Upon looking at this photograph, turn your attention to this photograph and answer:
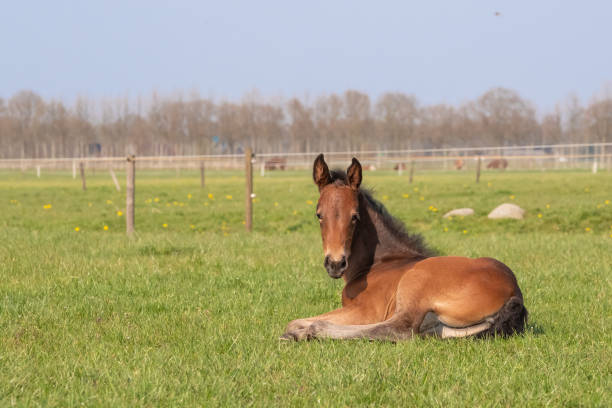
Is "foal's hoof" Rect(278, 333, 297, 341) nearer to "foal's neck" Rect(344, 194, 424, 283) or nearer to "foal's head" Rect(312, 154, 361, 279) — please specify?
"foal's head" Rect(312, 154, 361, 279)

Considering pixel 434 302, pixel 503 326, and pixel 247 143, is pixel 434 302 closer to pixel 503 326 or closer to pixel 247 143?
pixel 503 326

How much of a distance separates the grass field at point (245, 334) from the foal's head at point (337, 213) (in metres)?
0.46

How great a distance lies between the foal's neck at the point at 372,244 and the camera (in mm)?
5617

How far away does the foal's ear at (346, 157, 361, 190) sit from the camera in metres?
5.13

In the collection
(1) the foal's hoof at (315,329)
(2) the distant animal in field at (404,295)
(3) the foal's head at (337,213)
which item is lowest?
(1) the foal's hoof at (315,329)

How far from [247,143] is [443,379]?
102267mm

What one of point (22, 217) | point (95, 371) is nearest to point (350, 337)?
point (95, 371)

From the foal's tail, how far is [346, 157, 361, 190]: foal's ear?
62.3 inches

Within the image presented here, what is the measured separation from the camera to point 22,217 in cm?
1803

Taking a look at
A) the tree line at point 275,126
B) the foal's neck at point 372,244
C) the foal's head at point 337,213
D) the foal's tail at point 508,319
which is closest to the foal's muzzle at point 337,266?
the foal's head at point 337,213

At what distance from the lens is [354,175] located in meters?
5.23

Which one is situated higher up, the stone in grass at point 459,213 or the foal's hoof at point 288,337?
the foal's hoof at point 288,337

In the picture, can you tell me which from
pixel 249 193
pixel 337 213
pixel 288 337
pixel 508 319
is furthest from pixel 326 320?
pixel 249 193

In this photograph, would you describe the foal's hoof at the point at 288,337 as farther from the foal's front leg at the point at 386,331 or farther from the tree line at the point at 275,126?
the tree line at the point at 275,126
